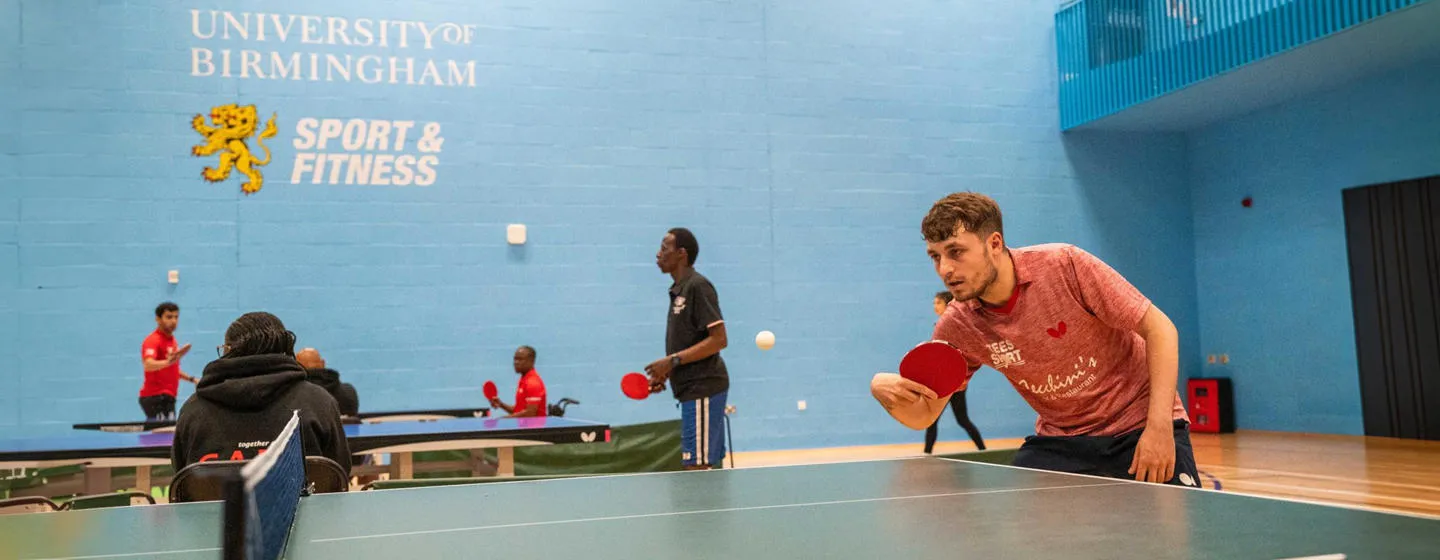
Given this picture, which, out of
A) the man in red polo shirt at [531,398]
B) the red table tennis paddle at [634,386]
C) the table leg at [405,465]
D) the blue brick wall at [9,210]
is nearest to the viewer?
the table leg at [405,465]

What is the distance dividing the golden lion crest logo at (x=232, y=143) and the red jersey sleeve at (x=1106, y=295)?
23.7ft

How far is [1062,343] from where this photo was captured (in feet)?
8.82

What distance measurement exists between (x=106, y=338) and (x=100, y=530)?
6976 millimetres

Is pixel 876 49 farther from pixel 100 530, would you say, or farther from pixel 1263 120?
pixel 100 530

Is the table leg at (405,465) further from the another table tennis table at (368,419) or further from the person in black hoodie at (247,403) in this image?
the person in black hoodie at (247,403)

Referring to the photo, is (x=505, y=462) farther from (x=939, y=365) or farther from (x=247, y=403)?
(x=939, y=365)

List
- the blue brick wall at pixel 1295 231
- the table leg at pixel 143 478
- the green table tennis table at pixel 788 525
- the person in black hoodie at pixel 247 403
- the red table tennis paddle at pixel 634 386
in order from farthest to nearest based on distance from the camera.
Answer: the blue brick wall at pixel 1295 231, the red table tennis paddle at pixel 634 386, the table leg at pixel 143 478, the person in black hoodie at pixel 247 403, the green table tennis table at pixel 788 525

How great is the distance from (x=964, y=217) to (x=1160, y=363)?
0.57 metres

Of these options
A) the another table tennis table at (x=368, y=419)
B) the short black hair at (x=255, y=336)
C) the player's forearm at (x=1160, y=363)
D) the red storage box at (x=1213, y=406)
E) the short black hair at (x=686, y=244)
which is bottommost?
the red storage box at (x=1213, y=406)

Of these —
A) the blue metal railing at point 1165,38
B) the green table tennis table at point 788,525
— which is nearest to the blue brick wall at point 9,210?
the green table tennis table at point 788,525

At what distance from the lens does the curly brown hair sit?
8.62 feet

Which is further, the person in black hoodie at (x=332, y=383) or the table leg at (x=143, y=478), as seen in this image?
the person in black hoodie at (x=332, y=383)

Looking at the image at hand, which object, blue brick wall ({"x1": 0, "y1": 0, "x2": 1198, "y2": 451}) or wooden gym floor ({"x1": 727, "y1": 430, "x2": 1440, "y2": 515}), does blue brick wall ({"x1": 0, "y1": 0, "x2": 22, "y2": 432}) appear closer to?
blue brick wall ({"x1": 0, "y1": 0, "x2": 1198, "y2": 451})

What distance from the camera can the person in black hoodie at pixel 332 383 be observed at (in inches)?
205
